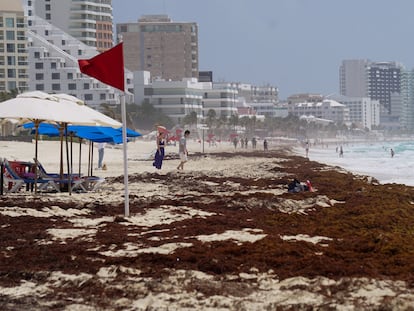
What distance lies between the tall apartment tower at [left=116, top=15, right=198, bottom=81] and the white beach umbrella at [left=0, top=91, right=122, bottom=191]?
149793 millimetres

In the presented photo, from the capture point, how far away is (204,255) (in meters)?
9.02

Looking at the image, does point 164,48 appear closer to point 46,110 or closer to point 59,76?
point 59,76

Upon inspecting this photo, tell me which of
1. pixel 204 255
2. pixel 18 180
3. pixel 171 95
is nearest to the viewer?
pixel 204 255

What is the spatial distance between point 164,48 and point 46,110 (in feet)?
510

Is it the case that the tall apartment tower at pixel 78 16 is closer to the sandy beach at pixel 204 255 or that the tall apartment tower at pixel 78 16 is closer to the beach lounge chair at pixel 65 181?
the beach lounge chair at pixel 65 181

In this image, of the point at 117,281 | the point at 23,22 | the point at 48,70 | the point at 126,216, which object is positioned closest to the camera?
the point at 117,281

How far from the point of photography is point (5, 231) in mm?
11328

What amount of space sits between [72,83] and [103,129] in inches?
3878

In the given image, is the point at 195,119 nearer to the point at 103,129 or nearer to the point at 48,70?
the point at 48,70

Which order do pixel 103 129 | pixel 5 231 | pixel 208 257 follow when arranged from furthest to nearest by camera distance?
pixel 103 129, pixel 5 231, pixel 208 257

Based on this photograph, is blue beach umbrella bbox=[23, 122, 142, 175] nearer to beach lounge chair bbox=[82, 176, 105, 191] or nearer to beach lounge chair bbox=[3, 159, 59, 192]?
beach lounge chair bbox=[82, 176, 105, 191]

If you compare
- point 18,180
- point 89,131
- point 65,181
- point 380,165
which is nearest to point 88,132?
point 89,131

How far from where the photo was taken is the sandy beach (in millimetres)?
7418

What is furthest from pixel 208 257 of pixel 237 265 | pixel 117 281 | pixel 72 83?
pixel 72 83
